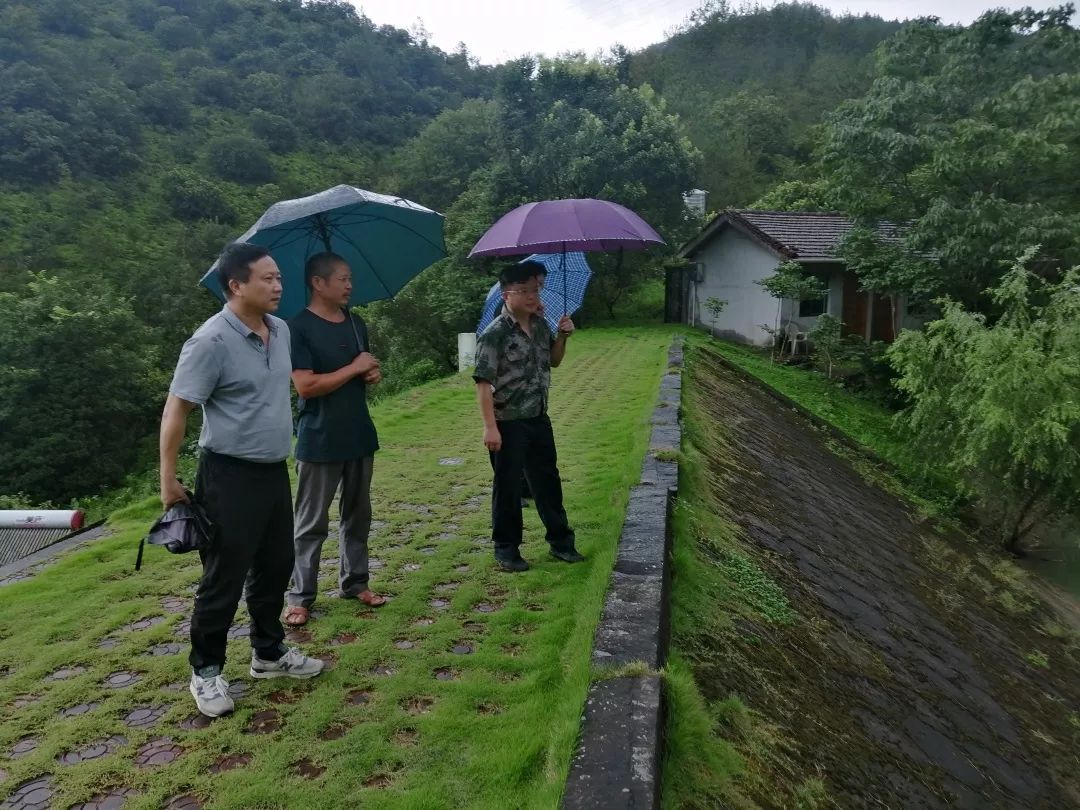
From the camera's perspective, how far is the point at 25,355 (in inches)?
737

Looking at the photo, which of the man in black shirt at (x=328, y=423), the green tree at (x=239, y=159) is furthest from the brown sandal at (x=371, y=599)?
the green tree at (x=239, y=159)

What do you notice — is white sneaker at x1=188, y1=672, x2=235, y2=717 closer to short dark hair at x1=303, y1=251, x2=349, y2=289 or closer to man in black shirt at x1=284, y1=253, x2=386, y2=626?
man in black shirt at x1=284, y1=253, x2=386, y2=626

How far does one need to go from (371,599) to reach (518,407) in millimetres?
1383

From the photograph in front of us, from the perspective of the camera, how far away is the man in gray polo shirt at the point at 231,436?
2762 mm

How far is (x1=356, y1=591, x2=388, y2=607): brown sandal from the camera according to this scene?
4.06 metres

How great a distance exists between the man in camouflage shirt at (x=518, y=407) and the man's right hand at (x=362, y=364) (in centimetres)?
65

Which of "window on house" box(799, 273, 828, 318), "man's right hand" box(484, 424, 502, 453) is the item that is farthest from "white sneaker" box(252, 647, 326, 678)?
"window on house" box(799, 273, 828, 318)

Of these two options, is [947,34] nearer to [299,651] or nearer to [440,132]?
[299,651]

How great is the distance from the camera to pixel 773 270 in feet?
66.6

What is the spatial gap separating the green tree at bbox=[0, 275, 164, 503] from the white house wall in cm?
1744

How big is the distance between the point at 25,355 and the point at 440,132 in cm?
2593

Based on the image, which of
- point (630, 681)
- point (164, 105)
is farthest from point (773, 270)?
point (164, 105)

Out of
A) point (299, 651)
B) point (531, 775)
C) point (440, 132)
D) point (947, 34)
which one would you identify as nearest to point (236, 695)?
point (299, 651)

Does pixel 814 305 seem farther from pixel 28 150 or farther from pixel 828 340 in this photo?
pixel 28 150
